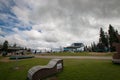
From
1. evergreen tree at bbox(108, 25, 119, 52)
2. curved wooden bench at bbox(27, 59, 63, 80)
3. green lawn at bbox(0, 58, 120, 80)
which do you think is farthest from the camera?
evergreen tree at bbox(108, 25, 119, 52)

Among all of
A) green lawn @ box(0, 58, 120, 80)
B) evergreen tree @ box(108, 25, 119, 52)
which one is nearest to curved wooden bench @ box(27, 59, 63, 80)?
green lawn @ box(0, 58, 120, 80)

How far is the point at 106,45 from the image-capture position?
6900cm

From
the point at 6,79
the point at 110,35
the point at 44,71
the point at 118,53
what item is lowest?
the point at 6,79

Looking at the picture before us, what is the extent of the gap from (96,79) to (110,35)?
58.6 metres

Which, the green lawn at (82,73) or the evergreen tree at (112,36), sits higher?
the evergreen tree at (112,36)

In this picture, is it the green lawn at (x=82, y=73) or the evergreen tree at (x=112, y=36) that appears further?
the evergreen tree at (x=112, y=36)

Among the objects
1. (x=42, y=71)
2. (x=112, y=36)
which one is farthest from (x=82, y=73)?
(x=112, y=36)

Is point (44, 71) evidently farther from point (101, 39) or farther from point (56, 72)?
point (101, 39)

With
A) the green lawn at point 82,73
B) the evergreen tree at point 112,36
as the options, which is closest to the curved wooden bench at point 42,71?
the green lawn at point 82,73

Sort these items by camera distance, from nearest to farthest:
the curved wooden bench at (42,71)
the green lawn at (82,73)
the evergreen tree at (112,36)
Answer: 1. the curved wooden bench at (42,71)
2. the green lawn at (82,73)
3. the evergreen tree at (112,36)

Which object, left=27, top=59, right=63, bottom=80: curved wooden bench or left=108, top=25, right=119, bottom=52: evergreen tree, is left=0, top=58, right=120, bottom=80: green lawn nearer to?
left=27, top=59, right=63, bottom=80: curved wooden bench

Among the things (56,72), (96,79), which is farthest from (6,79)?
(96,79)

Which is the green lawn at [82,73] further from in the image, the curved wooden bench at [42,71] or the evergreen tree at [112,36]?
the evergreen tree at [112,36]

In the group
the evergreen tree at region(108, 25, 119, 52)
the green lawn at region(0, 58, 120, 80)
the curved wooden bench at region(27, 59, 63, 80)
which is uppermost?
the evergreen tree at region(108, 25, 119, 52)
